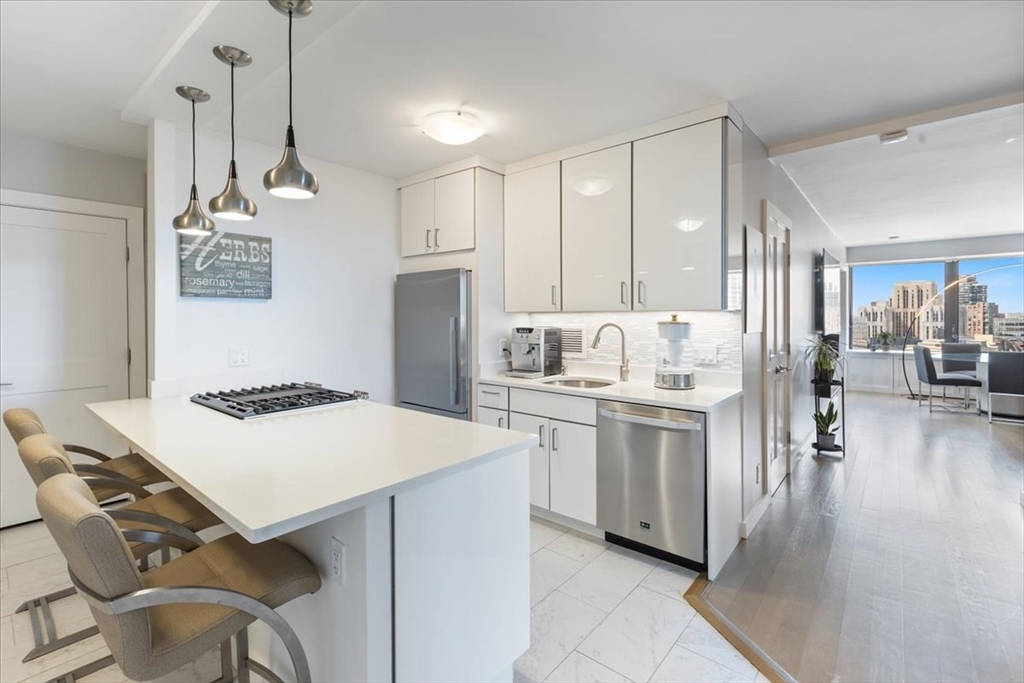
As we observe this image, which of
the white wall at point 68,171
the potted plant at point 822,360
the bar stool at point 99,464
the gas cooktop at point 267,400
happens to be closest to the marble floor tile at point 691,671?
the gas cooktop at point 267,400

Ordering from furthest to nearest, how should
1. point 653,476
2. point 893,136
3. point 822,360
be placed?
1. point 822,360
2. point 893,136
3. point 653,476

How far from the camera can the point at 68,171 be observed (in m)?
3.10

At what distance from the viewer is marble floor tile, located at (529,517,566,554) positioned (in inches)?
110

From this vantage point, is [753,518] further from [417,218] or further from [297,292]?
[297,292]

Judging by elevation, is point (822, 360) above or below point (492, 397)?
above

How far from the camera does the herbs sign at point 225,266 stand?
2.67 metres

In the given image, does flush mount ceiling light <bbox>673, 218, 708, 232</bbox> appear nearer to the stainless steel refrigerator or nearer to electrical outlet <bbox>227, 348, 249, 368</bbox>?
the stainless steel refrigerator

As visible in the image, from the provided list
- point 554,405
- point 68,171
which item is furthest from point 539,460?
point 68,171

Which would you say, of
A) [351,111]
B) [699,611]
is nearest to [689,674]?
[699,611]

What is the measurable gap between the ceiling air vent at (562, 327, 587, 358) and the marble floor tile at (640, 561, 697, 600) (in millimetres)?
1519

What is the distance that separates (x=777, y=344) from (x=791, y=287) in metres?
0.72

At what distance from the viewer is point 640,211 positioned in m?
2.83

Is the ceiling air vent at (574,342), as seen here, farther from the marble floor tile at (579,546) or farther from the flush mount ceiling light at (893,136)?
the flush mount ceiling light at (893,136)

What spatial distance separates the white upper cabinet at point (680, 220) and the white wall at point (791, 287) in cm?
35
